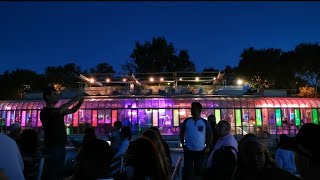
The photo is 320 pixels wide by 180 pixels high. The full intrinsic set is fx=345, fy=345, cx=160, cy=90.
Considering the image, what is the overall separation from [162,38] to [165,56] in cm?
356

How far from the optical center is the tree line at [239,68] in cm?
3928

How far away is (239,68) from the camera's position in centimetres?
5050

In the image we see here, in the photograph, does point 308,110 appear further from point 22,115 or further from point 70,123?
point 22,115

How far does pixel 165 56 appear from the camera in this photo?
53625 mm

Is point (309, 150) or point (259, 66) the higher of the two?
point (259, 66)

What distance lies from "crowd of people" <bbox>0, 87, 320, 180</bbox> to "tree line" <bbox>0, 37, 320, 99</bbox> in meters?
26.2

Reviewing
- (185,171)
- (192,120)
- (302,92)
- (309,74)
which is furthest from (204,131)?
(309,74)

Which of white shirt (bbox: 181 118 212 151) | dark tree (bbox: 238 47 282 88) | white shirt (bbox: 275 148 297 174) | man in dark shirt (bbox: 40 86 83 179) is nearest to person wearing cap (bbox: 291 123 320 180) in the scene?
man in dark shirt (bbox: 40 86 83 179)

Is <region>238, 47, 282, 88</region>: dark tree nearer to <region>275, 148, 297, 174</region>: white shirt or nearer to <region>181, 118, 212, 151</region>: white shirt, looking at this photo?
<region>181, 118, 212, 151</region>: white shirt

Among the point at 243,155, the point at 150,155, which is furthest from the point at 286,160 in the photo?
the point at 150,155

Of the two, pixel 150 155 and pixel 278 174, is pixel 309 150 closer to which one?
pixel 278 174

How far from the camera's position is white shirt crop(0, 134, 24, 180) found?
266 centimetres

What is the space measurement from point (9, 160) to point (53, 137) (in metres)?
1.02

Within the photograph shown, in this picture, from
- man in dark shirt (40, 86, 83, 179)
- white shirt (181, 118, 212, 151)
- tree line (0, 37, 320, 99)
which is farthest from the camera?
tree line (0, 37, 320, 99)
